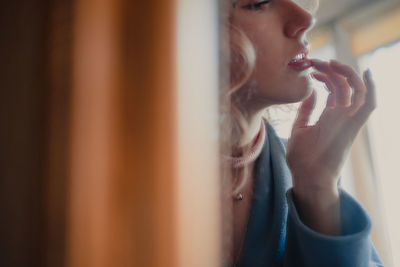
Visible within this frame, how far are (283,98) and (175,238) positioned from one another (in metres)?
0.25

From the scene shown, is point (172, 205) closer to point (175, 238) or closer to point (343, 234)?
point (175, 238)

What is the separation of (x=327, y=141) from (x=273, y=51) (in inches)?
4.5

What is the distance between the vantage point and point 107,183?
133mm

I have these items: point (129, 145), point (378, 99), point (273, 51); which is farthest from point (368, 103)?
point (129, 145)

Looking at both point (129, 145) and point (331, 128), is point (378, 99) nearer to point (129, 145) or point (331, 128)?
point (331, 128)

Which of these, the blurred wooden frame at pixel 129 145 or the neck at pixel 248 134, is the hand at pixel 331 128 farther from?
the blurred wooden frame at pixel 129 145

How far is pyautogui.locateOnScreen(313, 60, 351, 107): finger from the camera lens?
1.11 feet

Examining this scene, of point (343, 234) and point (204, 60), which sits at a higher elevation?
point (204, 60)

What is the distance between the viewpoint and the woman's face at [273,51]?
13.4 inches

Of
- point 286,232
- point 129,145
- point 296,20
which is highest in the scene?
point 296,20

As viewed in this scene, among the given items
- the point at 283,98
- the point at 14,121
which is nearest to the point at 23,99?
the point at 14,121

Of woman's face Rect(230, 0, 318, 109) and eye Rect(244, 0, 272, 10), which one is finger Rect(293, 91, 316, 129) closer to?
woman's face Rect(230, 0, 318, 109)

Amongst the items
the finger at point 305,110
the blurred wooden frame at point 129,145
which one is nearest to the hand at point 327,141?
the finger at point 305,110

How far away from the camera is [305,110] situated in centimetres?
35
